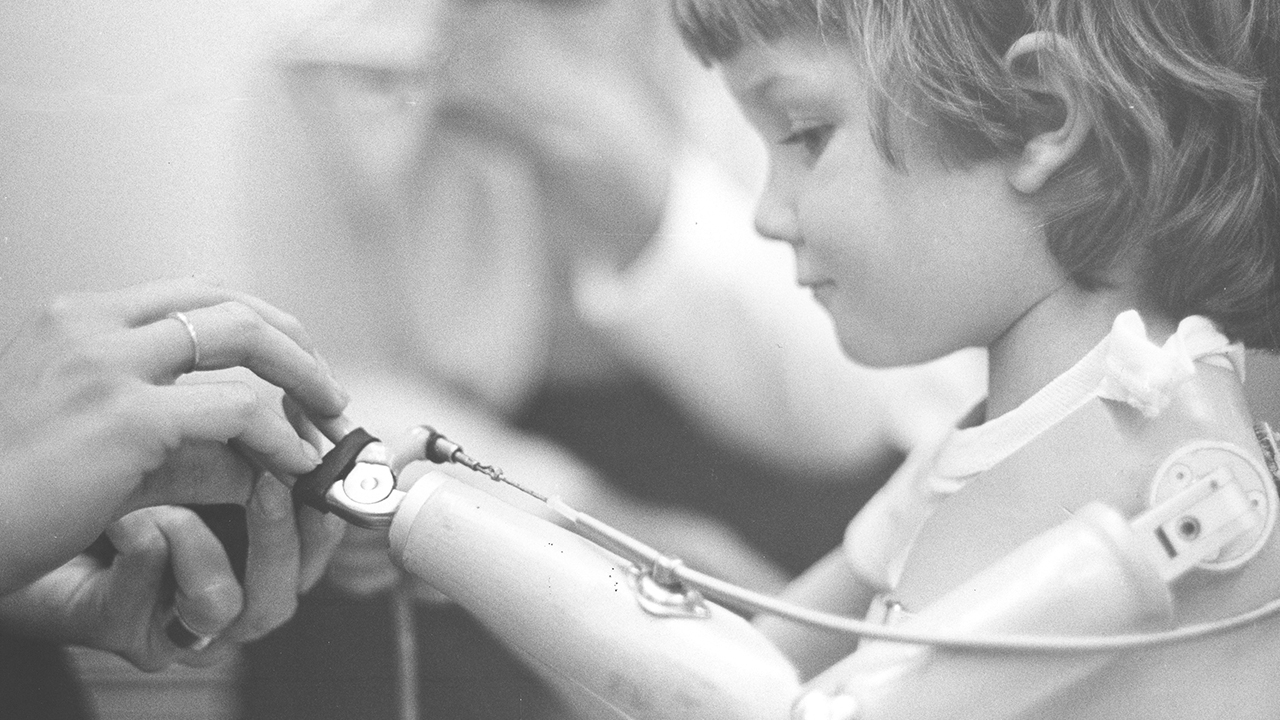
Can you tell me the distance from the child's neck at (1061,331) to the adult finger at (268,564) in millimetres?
513

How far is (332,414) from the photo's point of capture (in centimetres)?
82

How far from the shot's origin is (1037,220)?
2.67 feet

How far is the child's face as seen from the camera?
32.1 inches

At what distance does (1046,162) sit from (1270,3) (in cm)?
19

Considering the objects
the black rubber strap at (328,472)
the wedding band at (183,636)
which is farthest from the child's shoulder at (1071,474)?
the wedding band at (183,636)

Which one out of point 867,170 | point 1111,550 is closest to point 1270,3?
point 867,170

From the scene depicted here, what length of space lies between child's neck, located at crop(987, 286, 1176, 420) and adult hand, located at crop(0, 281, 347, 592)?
18.8 inches

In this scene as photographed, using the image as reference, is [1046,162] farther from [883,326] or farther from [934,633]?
[934,633]

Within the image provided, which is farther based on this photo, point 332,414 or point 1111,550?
point 332,414

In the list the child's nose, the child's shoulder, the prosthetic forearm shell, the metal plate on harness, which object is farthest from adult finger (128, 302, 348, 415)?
the metal plate on harness

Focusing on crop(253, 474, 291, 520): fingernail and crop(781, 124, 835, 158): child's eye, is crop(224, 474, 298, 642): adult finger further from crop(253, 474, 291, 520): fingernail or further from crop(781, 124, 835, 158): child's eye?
crop(781, 124, 835, 158): child's eye

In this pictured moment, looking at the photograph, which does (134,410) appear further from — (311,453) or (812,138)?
(812,138)

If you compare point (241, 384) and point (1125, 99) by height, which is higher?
point (241, 384)

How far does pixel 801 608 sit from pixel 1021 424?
194mm
